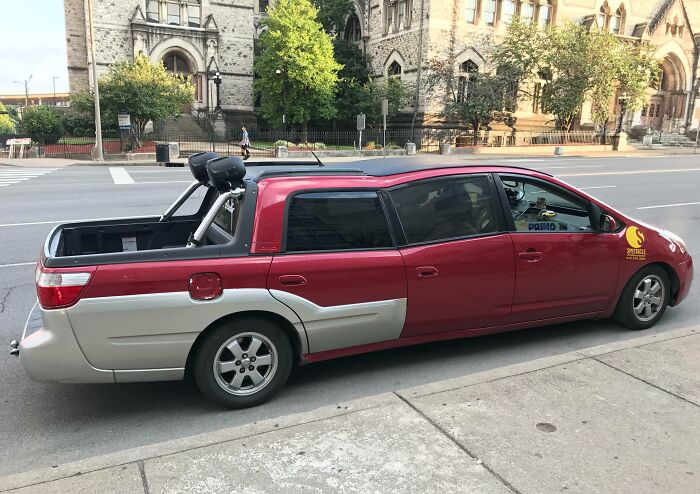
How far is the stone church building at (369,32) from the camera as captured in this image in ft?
123

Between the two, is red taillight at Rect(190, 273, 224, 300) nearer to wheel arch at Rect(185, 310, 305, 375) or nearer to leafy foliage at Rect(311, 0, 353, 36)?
wheel arch at Rect(185, 310, 305, 375)

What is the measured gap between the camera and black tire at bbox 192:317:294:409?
363 cm

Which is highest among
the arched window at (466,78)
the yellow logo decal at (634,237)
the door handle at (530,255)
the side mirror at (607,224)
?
the arched window at (466,78)

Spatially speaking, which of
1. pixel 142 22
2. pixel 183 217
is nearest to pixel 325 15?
pixel 142 22

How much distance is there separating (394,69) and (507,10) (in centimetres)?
886

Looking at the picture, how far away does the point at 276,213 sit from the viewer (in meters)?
3.84

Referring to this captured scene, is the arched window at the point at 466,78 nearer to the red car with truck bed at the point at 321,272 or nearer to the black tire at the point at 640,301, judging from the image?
the black tire at the point at 640,301

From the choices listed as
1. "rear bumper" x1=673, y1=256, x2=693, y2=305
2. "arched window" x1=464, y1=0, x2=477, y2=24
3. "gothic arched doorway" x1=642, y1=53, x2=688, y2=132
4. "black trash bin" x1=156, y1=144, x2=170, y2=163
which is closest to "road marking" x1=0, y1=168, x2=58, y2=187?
"black trash bin" x1=156, y1=144, x2=170, y2=163

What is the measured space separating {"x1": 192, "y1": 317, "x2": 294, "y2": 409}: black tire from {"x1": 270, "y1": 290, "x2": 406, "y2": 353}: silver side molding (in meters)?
0.20

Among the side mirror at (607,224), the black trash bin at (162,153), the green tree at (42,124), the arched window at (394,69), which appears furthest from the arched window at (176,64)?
the side mirror at (607,224)

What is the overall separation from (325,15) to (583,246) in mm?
43212

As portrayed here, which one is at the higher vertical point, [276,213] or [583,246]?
[276,213]

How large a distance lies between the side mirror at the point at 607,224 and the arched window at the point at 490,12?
38.0m

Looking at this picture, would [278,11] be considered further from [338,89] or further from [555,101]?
[555,101]
